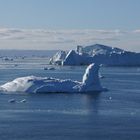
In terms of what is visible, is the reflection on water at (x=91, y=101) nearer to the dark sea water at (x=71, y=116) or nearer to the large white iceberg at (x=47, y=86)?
the dark sea water at (x=71, y=116)

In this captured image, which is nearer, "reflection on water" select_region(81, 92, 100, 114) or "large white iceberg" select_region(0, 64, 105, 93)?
"reflection on water" select_region(81, 92, 100, 114)

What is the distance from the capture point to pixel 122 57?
11450cm

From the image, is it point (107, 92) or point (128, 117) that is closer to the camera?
point (128, 117)

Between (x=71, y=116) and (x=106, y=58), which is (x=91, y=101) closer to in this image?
(x=71, y=116)

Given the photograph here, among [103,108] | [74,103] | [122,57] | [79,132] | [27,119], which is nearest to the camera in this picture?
[79,132]

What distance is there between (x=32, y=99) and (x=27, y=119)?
37.3 ft

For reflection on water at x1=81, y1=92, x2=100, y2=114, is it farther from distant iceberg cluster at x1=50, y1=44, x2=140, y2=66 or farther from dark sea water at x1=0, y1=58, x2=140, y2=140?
distant iceberg cluster at x1=50, y1=44, x2=140, y2=66

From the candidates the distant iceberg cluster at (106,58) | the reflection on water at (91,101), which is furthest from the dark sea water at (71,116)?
the distant iceberg cluster at (106,58)

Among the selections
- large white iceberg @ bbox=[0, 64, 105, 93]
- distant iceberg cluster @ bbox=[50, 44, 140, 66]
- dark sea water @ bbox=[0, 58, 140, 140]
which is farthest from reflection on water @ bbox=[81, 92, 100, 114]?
distant iceberg cluster @ bbox=[50, 44, 140, 66]

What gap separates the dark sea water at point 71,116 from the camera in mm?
33094

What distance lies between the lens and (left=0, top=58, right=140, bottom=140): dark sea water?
3309 cm

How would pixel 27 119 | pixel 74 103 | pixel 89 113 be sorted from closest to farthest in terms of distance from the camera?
1. pixel 27 119
2. pixel 89 113
3. pixel 74 103

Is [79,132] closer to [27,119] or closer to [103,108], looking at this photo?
[27,119]

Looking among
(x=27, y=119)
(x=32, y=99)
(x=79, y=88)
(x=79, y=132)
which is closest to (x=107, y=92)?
(x=79, y=88)
